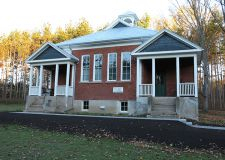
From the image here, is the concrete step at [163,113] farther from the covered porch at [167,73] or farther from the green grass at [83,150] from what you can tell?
the green grass at [83,150]

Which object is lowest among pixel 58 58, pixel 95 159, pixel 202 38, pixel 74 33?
pixel 95 159

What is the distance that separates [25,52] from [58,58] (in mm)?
24986

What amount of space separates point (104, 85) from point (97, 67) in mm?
1739

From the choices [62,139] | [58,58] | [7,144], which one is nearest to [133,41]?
[58,58]

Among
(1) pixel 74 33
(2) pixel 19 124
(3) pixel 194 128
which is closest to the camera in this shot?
(3) pixel 194 128

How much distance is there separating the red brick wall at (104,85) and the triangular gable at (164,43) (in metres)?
2.11

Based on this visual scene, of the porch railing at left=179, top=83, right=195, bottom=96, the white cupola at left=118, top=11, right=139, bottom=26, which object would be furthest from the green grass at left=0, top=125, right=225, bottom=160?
the white cupola at left=118, top=11, right=139, bottom=26

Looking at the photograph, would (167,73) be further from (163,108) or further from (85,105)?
(85,105)

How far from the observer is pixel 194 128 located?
10.3m

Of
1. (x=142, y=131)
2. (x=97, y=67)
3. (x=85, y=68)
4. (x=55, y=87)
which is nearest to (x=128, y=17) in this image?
(x=97, y=67)

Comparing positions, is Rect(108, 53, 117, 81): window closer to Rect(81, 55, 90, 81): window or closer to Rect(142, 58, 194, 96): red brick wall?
Rect(81, 55, 90, 81): window

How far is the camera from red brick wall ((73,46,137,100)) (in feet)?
62.3

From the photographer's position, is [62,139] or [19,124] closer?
[62,139]

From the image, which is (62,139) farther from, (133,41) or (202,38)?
(202,38)
